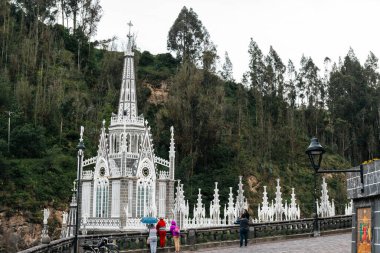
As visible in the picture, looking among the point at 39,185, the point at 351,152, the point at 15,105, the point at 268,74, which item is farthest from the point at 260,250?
the point at 351,152

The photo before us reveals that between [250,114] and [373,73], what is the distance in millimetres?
18878

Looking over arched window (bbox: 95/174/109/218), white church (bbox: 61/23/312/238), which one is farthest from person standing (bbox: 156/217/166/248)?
arched window (bbox: 95/174/109/218)

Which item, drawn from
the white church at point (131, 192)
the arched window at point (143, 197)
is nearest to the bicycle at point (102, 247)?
the white church at point (131, 192)

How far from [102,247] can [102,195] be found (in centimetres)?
1661

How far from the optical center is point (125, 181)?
33531 millimetres

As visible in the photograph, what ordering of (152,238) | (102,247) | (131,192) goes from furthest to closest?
1. (131,192)
2. (152,238)
3. (102,247)

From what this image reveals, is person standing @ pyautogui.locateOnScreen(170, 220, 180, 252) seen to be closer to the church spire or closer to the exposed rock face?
the church spire

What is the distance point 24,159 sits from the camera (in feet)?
153

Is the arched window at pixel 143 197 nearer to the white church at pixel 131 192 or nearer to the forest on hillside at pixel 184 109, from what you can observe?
the white church at pixel 131 192

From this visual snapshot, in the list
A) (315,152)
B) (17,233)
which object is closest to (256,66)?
(17,233)

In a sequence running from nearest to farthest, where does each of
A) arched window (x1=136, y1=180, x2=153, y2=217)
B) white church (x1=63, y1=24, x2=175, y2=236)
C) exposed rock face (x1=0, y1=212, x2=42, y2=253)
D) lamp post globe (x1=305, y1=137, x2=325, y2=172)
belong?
lamp post globe (x1=305, y1=137, x2=325, y2=172)
white church (x1=63, y1=24, x2=175, y2=236)
arched window (x1=136, y1=180, x2=153, y2=217)
exposed rock face (x1=0, y1=212, x2=42, y2=253)

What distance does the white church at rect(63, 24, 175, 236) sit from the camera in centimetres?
3331

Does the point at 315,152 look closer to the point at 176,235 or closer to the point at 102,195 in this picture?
the point at 176,235

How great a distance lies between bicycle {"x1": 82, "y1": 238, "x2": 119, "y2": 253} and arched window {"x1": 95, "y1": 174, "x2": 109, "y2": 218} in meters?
15.5
